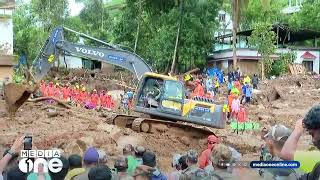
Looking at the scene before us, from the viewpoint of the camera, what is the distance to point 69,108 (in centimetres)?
2092

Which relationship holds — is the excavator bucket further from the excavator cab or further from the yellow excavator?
the excavator cab

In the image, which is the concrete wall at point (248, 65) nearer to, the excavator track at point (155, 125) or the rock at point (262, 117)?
the rock at point (262, 117)

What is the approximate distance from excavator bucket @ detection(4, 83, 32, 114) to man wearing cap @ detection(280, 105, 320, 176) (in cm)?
1339

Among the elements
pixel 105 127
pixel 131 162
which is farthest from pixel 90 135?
pixel 131 162

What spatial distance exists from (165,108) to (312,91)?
1766 cm

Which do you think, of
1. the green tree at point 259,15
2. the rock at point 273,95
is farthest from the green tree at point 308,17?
the rock at point 273,95

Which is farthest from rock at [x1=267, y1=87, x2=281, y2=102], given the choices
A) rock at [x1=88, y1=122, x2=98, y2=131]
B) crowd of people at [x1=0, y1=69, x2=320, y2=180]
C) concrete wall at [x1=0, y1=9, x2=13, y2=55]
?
crowd of people at [x1=0, y1=69, x2=320, y2=180]

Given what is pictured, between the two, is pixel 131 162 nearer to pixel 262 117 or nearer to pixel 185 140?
pixel 185 140

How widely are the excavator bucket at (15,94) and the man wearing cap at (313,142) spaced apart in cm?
1339

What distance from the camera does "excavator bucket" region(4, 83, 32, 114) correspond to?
16.9 m

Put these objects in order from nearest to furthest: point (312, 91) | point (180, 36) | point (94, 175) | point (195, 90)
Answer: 1. point (94, 175)
2. point (195, 90)
3. point (312, 91)
4. point (180, 36)

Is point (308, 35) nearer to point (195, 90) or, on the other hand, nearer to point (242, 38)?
point (242, 38)

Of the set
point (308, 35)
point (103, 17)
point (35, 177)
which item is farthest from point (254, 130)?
point (103, 17)

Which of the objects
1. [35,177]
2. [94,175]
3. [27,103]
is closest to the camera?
[94,175]
